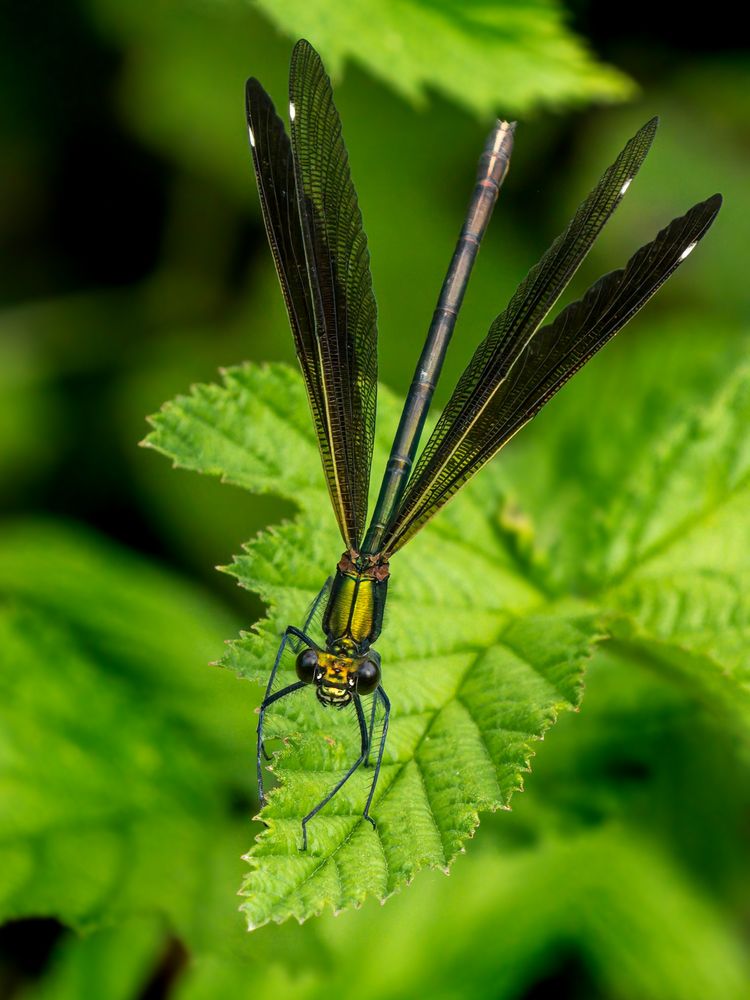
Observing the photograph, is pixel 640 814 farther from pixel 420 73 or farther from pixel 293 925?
pixel 420 73

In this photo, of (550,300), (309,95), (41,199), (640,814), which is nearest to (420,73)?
(309,95)

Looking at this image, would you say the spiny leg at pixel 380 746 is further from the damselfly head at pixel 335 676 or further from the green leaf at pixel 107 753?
the green leaf at pixel 107 753

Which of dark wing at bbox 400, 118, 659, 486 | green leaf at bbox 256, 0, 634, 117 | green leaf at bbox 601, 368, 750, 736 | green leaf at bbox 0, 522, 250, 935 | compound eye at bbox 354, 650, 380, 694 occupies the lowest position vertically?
green leaf at bbox 0, 522, 250, 935

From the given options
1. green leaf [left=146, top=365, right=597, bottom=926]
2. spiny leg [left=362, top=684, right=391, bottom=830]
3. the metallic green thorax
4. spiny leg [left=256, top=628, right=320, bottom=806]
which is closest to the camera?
green leaf [left=146, top=365, right=597, bottom=926]

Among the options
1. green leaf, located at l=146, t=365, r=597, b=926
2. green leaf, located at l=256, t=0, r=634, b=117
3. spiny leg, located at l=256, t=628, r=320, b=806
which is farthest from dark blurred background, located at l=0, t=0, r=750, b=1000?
spiny leg, located at l=256, t=628, r=320, b=806

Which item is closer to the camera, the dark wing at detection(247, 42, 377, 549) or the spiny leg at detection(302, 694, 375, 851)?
the spiny leg at detection(302, 694, 375, 851)

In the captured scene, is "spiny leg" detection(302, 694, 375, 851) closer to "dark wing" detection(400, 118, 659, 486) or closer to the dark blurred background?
"dark wing" detection(400, 118, 659, 486)

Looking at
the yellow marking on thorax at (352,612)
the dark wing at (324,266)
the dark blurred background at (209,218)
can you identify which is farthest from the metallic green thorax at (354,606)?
the dark blurred background at (209,218)
